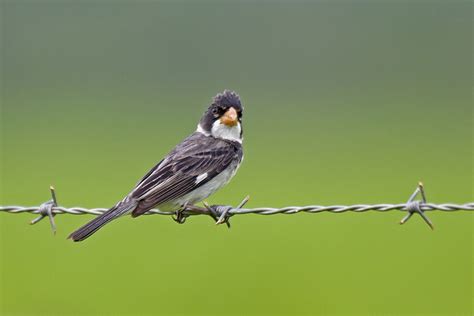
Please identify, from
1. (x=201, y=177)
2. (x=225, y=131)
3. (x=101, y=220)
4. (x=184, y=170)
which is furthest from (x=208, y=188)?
(x=101, y=220)

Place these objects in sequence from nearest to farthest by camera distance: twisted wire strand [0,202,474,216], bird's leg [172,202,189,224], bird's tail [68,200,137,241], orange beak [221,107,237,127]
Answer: twisted wire strand [0,202,474,216] → bird's tail [68,200,137,241] → bird's leg [172,202,189,224] → orange beak [221,107,237,127]

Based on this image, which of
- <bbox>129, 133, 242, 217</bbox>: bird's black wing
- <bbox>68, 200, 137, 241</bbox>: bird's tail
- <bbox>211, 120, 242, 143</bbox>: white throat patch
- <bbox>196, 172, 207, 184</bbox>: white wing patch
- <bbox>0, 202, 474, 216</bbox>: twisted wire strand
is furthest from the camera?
<bbox>211, 120, 242, 143</bbox>: white throat patch

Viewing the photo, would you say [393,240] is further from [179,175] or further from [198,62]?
[198,62]

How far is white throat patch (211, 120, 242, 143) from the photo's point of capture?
8906 mm

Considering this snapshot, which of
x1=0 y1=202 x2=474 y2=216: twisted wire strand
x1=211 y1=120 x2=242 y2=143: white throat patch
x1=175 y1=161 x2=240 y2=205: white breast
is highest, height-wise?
x1=211 y1=120 x2=242 y2=143: white throat patch

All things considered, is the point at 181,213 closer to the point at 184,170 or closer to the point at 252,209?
the point at 184,170

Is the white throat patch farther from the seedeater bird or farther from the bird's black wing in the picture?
the bird's black wing

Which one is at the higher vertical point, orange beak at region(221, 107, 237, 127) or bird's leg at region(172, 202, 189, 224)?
orange beak at region(221, 107, 237, 127)

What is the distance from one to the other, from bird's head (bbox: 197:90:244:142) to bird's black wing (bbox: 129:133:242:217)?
14 cm

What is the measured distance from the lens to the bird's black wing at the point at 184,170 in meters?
7.79

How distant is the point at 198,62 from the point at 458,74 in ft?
27.4

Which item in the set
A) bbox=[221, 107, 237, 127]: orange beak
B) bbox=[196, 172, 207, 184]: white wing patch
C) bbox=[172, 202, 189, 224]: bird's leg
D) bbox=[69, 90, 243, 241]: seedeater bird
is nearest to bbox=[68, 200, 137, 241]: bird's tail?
bbox=[69, 90, 243, 241]: seedeater bird

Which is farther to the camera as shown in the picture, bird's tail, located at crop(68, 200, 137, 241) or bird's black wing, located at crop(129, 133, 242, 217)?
bird's black wing, located at crop(129, 133, 242, 217)

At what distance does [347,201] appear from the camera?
50.6 feet
